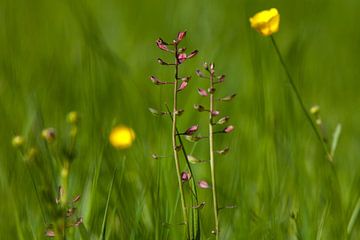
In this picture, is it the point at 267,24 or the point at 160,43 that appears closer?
the point at 160,43

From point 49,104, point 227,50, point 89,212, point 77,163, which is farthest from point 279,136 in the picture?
point 227,50

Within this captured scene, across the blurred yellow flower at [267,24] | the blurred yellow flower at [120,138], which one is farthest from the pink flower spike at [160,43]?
the blurred yellow flower at [120,138]

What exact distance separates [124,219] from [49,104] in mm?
1277

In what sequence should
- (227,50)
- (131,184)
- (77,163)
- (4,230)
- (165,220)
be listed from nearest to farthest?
(165,220), (4,230), (131,184), (77,163), (227,50)

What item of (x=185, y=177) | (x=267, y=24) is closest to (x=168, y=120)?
(x=267, y=24)

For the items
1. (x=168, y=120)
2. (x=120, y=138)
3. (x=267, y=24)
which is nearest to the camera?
(x=267, y=24)

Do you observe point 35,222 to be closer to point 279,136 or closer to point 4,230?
point 4,230

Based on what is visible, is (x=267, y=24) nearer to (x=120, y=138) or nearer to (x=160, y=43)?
(x=120, y=138)

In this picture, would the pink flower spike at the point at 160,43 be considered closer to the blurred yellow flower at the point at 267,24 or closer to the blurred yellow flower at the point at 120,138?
the blurred yellow flower at the point at 267,24

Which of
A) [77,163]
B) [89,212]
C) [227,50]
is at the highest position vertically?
[227,50]

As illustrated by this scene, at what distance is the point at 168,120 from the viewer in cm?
276

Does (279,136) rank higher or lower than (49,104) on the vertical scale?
lower

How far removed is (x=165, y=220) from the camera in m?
1.68

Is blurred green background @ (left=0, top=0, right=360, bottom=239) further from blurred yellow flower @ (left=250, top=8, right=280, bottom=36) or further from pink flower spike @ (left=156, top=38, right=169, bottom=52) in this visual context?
pink flower spike @ (left=156, top=38, right=169, bottom=52)
